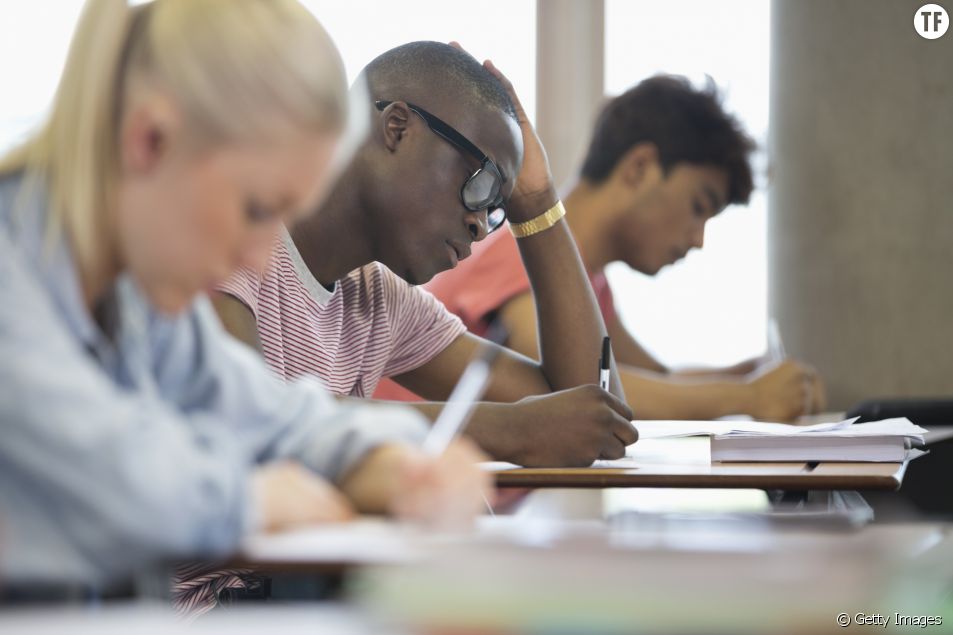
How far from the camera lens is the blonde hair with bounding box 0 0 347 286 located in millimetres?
779

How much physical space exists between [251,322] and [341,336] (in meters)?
0.37

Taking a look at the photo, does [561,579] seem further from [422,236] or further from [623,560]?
[422,236]

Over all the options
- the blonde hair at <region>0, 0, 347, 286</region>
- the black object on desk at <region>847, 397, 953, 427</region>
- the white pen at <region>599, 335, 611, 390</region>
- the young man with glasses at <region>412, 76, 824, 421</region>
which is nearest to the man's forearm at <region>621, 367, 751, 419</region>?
the young man with glasses at <region>412, 76, 824, 421</region>

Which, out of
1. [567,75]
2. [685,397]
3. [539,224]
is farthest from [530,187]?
[567,75]

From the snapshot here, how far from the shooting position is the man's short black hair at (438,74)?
1747 millimetres

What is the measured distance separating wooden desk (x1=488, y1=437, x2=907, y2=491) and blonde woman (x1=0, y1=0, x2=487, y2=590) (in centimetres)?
51

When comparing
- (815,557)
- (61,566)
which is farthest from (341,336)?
(815,557)

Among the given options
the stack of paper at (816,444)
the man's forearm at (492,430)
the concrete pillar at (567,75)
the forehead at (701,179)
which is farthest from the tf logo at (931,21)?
the man's forearm at (492,430)

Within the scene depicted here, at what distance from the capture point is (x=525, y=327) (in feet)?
7.83

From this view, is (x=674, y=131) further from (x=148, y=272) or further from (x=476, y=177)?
(x=148, y=272)

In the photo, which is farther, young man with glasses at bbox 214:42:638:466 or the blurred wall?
the blurred wall

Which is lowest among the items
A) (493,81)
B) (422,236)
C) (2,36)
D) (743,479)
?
(743,479)

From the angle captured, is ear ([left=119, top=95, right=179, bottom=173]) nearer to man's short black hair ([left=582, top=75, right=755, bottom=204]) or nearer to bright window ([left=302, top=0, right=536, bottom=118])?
man's short black hair ([left=582, top=75, right=755, bottom=204])
